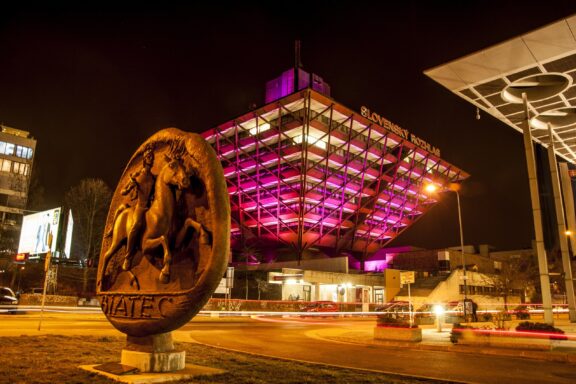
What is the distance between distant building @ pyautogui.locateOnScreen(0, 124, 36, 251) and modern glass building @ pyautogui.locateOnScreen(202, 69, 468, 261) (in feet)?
117

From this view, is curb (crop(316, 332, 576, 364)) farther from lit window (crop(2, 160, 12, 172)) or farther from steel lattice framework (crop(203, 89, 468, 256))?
lit window (crop(2, 160, 12, 172))

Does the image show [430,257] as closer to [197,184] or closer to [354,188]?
[354,188]

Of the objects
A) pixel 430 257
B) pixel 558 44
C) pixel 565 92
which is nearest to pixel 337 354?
pixel 558 44

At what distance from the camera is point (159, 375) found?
7.14m

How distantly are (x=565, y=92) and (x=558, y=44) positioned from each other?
180 inches

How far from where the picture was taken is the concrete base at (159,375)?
6.91 meters

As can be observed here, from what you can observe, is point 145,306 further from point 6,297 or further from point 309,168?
point 309,168

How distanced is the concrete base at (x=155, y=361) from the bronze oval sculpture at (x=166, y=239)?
1.16ft

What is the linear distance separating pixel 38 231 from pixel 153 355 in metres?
40.0

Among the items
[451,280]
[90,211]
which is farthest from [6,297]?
[451,280]

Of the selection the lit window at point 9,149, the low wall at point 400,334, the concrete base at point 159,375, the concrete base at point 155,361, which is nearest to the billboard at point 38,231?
the low wall at point 400,334

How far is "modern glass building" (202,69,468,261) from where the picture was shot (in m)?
65.9

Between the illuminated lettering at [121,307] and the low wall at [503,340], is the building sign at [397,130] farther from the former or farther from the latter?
the illuminated lettering at [121,307]

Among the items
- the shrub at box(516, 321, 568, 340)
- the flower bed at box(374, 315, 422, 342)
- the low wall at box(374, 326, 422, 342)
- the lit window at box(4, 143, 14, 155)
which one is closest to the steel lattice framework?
the lit window at box(4, 143, 14, 155)
